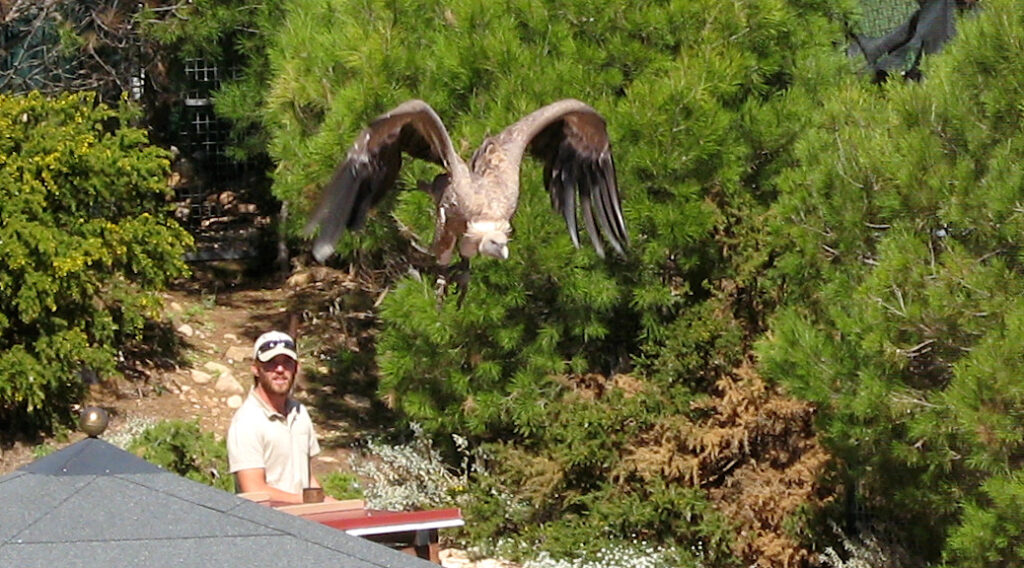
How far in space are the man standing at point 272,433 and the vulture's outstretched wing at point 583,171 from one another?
1924mm

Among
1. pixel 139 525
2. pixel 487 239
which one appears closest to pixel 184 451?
pixel 487 239

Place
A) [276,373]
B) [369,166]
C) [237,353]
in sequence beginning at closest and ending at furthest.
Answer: [276,373] < [369,166] < [237,353]

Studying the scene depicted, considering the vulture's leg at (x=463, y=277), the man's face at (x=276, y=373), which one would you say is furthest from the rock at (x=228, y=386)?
the man's face at (x=276, y=373)

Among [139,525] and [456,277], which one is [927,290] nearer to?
[456,277]

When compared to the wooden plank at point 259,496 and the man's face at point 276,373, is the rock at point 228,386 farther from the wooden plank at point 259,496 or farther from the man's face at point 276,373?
the wooden plank at point 259,496

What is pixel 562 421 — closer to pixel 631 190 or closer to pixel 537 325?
pixel 537 325

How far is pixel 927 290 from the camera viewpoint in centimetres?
717

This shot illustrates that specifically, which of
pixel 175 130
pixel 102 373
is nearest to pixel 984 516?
pixel 102 373

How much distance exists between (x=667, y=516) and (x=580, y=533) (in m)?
0.45

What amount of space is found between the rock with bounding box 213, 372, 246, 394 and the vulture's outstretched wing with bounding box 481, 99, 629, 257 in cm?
434

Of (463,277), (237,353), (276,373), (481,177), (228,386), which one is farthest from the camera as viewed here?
(237,353)

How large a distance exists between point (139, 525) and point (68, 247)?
23.1ft

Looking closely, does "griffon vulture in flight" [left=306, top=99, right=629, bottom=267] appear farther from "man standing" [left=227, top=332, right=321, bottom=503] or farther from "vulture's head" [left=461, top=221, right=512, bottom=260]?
"man standing" [left=227, top=332, right=321, bottom=503]

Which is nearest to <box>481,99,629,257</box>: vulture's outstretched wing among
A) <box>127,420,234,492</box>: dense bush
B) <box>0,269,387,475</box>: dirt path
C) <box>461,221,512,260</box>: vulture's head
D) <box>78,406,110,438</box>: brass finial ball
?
<box>461,221,512,260</box>: vulture's head
